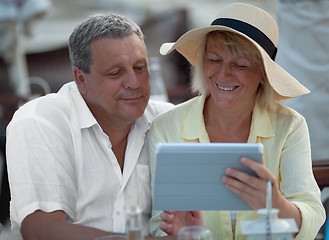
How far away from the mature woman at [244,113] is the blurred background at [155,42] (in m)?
1.16

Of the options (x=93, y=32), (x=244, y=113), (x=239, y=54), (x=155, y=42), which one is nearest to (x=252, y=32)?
(x=239, y=54)

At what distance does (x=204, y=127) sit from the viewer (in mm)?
2631

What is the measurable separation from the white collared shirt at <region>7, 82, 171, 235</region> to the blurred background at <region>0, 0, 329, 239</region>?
3.16 ft

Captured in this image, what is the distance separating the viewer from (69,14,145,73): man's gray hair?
245 centimetres

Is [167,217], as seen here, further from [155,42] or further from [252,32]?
[155,42]

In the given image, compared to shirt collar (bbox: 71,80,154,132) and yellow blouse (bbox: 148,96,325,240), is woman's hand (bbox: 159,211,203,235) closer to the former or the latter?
yellow blouse (bbox: 148,96,325,240)

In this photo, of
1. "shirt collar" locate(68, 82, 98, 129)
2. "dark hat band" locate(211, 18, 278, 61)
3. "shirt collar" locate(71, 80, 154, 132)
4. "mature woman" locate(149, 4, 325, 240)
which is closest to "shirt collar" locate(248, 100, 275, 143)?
"mature woman" locate(149, 4, 325, 240)

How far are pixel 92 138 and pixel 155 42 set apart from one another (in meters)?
6.21

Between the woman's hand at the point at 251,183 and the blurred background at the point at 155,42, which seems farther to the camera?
the blurred background at the point at 155,42

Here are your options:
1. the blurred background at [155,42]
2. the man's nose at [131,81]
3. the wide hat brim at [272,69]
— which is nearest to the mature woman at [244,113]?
the wide hat brim at [272,69]

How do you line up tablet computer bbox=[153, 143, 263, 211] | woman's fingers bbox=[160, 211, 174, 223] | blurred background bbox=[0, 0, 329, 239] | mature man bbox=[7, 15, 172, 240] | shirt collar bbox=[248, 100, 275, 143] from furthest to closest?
1. blurred background bbox=[0, 0, 329, 239]
2. shirt collar bbox=[248, 100, 275, 143]
3. mature man bbox=[7, 15, 172, 240]
4. woman's fingers bbox=[160, 211, 174, 223]
5. tablet computer bbox=[153, 143, 263, 211]

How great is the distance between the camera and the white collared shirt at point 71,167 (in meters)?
2.25

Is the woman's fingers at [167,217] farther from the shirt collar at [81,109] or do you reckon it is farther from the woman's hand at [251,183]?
the shirt collar at [81,109]

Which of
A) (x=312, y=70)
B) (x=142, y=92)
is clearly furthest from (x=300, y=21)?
(x=142, y=92)
